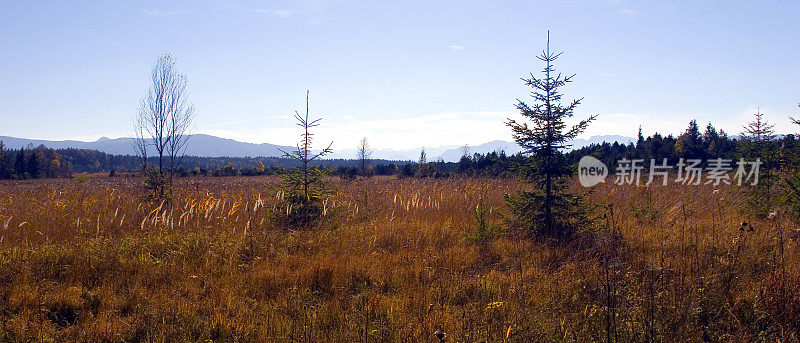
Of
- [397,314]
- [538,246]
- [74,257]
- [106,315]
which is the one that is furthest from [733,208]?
[74,257]

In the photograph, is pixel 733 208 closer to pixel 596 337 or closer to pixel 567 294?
pixel 567 294

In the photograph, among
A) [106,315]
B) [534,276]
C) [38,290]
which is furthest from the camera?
[534,276]

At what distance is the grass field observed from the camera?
3.58 metres

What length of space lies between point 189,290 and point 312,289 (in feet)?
4.55

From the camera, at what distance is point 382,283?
193 inches

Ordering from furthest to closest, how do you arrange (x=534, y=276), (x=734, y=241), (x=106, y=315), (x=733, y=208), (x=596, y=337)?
(x=733, y=208) < (x=734, y=241) < (x=534, y=276) < (x=106, y=315) < (x=596, y=337)

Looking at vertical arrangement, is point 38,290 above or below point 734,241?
below

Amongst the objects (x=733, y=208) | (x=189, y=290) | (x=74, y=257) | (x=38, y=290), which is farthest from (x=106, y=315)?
(x=733, y=208)

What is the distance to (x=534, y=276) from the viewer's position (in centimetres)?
513

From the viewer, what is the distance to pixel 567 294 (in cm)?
445

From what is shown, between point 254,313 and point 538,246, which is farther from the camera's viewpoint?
point 538,246

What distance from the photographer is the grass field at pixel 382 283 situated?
3.58m

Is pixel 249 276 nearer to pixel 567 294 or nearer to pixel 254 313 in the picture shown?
pixel 254 313

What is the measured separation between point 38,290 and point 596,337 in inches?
225
